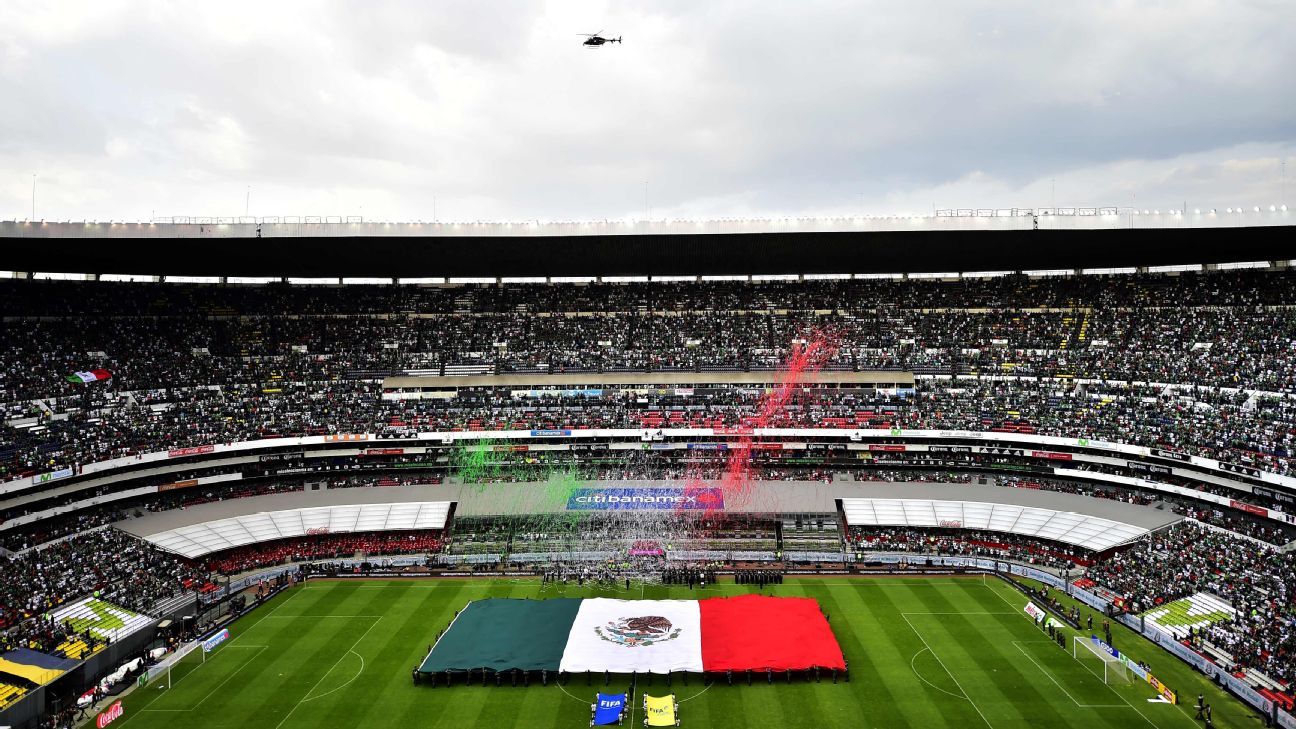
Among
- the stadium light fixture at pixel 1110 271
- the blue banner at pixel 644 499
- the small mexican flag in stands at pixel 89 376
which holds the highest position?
the stadium light fixture at pixel 1110 271

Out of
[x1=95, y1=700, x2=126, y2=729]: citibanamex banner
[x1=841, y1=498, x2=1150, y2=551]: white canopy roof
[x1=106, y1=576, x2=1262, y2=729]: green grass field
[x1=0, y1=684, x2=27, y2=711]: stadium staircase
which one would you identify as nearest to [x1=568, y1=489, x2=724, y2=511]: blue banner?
[x1=841, y1=498, x2=1150, y2=551]: white canopy roof

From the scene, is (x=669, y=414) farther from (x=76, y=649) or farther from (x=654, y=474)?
(x=76, y=649)

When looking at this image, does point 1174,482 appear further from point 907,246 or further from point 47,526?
point 47,526

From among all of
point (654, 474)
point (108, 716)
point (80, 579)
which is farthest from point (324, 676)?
point (654, 474)

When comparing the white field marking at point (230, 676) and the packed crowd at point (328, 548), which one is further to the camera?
the packed crowd at point (328, 548)

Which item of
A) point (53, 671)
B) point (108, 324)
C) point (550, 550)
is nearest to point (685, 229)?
point (550, 550)

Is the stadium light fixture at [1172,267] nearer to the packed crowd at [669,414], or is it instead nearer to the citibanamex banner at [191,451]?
the packed crowd at [669,414]

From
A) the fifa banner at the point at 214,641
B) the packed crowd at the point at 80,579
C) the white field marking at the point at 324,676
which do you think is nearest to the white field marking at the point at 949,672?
the white field marking at the point at 324,676
